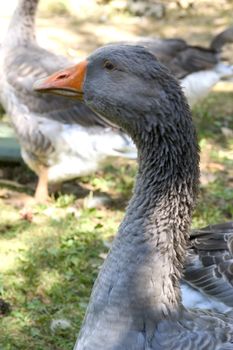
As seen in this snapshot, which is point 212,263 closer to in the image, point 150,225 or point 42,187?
point 150,225

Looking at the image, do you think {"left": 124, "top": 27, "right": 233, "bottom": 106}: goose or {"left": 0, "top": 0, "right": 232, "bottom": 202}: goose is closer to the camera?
{"left": 0, "top": 0, "right": 232, "bottom": 202}: goose

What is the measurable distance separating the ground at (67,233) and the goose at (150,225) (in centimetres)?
137

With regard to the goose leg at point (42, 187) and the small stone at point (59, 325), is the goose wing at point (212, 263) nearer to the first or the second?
the small stone at point (59, 325)

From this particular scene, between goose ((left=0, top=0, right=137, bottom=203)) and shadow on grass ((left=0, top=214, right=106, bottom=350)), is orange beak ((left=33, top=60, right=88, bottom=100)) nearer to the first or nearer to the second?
shadow on grass ((left=0, top=214, right=106, bottom=350))

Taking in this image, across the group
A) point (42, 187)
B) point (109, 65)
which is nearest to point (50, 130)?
point (42, 187)

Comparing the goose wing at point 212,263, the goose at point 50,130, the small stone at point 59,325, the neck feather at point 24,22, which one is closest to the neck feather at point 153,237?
the goose wing at point 212,263

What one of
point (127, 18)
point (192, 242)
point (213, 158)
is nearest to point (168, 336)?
point (192, 242)

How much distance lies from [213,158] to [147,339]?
3.83 metres

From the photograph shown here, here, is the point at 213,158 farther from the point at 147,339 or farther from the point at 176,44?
the point at 147,339

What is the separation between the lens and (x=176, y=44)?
6.40 meters

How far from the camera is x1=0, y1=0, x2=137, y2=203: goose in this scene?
5.45m

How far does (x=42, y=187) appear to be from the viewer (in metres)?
5.61

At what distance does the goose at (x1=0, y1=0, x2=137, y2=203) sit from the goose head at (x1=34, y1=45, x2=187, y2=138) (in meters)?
2.35

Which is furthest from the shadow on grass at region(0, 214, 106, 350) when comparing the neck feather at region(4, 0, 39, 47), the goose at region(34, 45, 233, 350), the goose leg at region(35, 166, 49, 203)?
the neck feather at region(4, 0, 39, 47)
